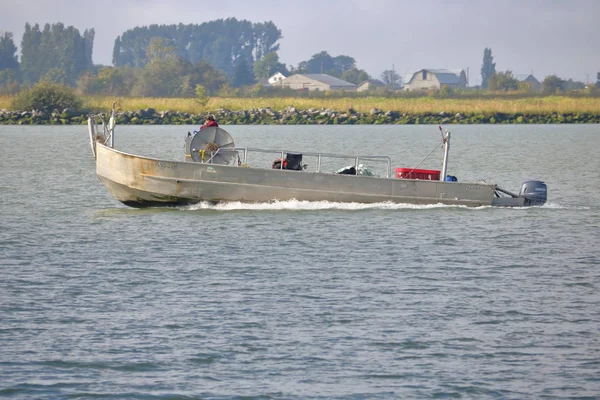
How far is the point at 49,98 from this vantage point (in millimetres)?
104125

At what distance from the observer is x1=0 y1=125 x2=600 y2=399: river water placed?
1338cm

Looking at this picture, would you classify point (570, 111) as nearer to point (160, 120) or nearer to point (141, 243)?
point (160, 120)

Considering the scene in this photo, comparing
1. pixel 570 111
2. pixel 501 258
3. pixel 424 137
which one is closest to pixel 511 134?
pixel 424 137

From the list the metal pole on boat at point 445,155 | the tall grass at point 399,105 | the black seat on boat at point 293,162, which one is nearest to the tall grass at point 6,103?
the tall grass at point 399,105

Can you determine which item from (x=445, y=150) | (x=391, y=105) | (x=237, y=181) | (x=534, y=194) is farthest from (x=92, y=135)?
(x=391, y=105)

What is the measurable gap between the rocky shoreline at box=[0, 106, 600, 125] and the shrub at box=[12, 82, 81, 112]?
4.08ft

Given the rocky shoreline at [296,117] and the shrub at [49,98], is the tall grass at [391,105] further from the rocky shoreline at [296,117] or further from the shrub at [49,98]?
the shrub at [49,98]

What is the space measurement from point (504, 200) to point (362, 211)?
14.7ft

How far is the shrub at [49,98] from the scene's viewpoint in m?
103

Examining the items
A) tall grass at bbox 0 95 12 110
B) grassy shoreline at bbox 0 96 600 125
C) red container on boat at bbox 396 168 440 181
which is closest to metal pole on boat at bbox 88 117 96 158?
red container on boat at bbox 396 168 440 181

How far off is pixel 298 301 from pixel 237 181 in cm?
1065

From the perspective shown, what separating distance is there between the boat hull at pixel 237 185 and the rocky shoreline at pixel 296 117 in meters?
74.2

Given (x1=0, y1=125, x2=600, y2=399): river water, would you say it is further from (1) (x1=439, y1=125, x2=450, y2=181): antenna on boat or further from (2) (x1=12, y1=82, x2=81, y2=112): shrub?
(2) (x1=12, y1=82, x2=81, y2=112): shrub

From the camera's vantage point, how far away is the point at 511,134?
8544cm
